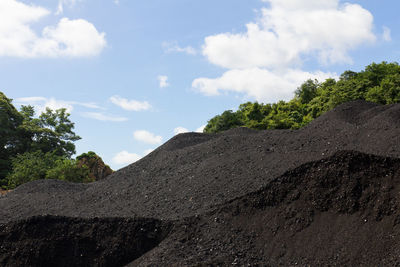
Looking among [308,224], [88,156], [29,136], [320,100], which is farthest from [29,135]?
[308,224]

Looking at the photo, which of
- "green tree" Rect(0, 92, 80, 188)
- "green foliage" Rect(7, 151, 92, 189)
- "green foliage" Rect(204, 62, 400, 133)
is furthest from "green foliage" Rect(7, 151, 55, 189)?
"green foliage" Rect(204, 62, 400, 133)

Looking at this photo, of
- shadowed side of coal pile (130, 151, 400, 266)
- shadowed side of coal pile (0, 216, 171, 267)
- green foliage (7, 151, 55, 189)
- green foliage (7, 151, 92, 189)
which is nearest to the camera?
shadowed side of coal pile (130, 151, 400, 266)

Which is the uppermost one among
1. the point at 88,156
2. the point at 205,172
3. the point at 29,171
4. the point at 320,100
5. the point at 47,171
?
the point at 320,100

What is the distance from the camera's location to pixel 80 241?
290 inches

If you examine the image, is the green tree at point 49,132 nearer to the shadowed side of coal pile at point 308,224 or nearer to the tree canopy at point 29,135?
the tree canopy at point 29,135

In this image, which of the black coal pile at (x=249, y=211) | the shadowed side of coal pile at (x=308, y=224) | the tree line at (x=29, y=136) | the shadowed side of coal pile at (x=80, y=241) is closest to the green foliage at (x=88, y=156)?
the tree line at (x=29, y=136)

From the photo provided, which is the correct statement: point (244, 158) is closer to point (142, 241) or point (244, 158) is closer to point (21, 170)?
point (142, 241)

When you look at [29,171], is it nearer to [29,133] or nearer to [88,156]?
[88,156]

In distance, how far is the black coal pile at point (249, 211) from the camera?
5832 mm

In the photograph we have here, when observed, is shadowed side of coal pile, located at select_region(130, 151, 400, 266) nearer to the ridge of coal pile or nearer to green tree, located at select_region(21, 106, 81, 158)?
the ridge of coal pile

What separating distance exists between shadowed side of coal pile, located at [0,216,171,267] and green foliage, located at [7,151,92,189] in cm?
958

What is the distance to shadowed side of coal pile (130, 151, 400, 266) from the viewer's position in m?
5.58

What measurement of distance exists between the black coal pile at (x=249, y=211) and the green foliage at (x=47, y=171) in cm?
669

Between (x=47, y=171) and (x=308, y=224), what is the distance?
14.8 meters
